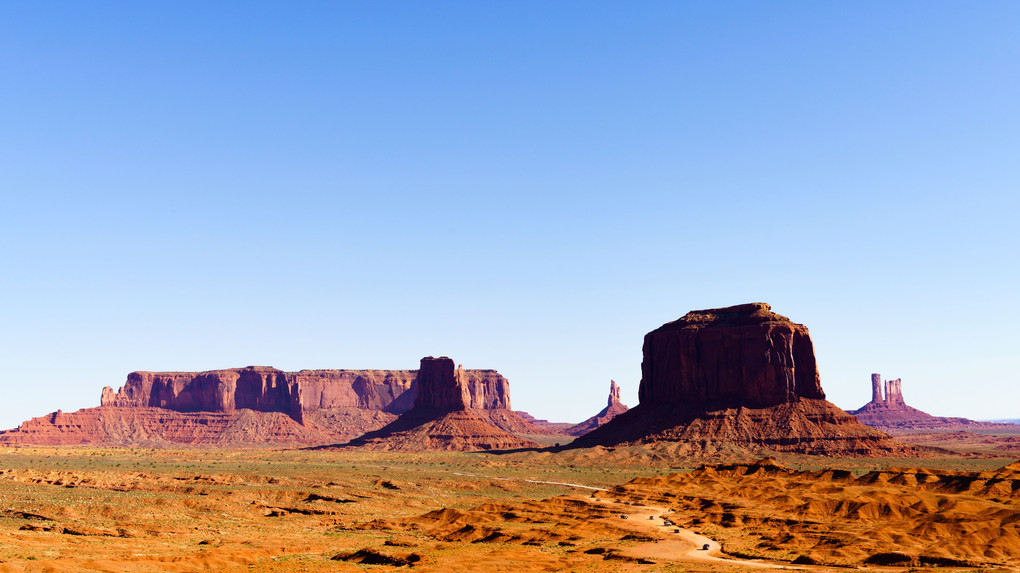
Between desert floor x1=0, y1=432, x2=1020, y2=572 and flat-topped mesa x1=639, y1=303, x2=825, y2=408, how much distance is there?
3927 cm

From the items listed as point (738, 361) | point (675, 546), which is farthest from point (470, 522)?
point (738, 361)

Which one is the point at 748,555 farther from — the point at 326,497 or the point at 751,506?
the point at 326,497

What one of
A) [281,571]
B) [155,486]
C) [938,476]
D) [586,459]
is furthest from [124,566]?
[586,459]

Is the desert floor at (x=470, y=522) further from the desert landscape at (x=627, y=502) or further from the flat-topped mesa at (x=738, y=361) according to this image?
the flat-topped mesa at (x=738, y=361)

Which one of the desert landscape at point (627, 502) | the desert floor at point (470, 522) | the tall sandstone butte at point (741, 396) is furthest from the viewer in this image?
the tall sandstone butte at point (741, 396)

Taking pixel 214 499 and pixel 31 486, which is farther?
pixel 31 486

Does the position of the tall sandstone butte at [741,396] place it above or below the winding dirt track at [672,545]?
above

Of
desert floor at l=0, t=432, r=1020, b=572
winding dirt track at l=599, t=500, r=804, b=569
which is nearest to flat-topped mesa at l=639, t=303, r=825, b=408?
desert floor at l=0, t=432, r=1020, b=572

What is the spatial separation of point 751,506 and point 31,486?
67493 mm

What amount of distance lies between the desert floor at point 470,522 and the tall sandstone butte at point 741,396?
1240 inches

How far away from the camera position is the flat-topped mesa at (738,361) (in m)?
148

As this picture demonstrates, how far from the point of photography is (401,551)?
51625 mm

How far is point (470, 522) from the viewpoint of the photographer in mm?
66375

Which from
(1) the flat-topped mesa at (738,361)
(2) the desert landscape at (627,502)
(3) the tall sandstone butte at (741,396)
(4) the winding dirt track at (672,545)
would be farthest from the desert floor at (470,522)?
(1) the flat-topped mesa at (738,361)
